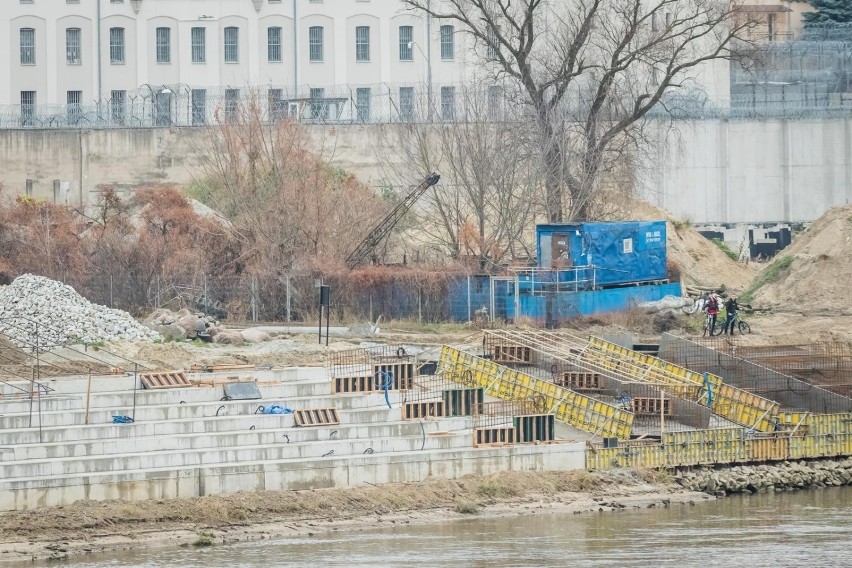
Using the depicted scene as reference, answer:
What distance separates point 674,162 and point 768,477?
36.0 meters

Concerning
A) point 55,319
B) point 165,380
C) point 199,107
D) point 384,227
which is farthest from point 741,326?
point 199,107

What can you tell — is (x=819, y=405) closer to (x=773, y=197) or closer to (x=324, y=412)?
(x=324, y=412)

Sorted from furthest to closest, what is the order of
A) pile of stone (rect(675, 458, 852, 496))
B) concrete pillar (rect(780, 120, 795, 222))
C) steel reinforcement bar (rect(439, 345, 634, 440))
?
concrete pillar (rect(780, 120, 795, 222)), steel reinforcement bar (rect(439, 345, 634, 440)), pile of stone (rect(675, 458, 852, 496))

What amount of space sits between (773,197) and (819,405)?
32.6m

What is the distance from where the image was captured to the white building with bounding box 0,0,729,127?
7481 cm

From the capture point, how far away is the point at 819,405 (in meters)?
40.3

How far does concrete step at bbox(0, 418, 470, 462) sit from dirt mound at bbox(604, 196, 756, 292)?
25444mm

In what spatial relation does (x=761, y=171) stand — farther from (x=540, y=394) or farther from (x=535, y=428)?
(x=535, y=428)

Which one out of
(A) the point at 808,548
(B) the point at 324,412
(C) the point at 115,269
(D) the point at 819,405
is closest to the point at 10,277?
(C) the point at 115,269

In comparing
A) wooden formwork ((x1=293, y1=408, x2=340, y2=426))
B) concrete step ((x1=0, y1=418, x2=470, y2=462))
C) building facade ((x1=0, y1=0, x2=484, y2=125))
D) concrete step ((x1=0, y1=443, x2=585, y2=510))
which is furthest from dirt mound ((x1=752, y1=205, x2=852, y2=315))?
building facade ((x1=0, y1=0, x2=484, y2=125))

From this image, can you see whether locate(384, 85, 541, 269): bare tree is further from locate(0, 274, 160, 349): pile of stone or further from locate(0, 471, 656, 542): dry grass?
locate(0, 471, 656, 542): dry grass

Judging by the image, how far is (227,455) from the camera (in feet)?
104

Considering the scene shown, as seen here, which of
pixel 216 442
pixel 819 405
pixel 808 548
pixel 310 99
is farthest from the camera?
pixel 310 99

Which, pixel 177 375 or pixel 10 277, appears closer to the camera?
pixel 177 375
